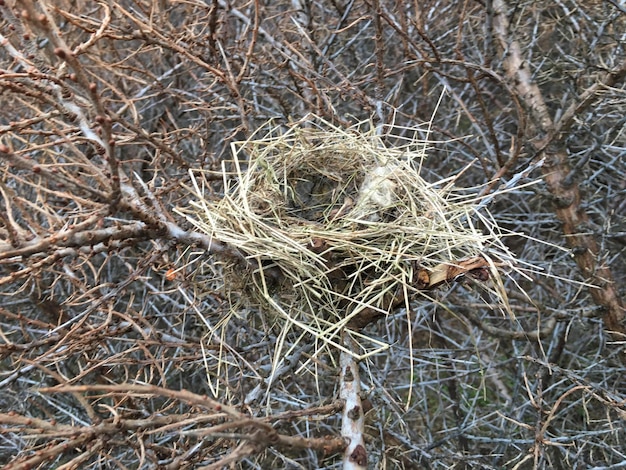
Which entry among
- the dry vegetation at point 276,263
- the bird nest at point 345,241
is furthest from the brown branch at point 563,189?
the bird nest at point 345,241

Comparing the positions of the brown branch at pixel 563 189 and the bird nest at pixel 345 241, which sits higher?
the bird nest at pixel 345 241

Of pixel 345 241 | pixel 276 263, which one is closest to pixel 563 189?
pixel 345 241

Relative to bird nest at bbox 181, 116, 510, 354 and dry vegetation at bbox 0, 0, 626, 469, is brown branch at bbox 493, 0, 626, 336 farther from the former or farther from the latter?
bird nest at bbox 181, 116, 510, 354

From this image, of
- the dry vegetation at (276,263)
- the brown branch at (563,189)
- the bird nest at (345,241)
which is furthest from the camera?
the brown branch at (563,189)

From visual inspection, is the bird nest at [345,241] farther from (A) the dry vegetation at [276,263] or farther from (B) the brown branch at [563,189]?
(B) the brown branch at [563,189]

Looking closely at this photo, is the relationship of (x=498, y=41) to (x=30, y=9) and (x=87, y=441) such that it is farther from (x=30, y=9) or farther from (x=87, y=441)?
(x=87, y=441)

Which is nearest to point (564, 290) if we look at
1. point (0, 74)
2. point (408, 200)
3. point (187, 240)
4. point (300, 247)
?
point (408, 200)
